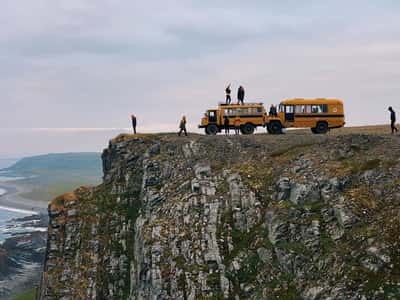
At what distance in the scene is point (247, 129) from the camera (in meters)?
51.9

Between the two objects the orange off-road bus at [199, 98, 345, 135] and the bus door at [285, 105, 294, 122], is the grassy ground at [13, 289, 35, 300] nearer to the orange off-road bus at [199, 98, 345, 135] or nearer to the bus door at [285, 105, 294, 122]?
the orange off-road bus at [199, 98, 345, 135]

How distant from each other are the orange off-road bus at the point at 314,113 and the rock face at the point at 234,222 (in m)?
4.41

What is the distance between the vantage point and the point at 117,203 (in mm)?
48875

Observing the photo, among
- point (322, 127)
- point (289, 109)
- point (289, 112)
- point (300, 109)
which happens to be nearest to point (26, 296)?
point (289, 112)

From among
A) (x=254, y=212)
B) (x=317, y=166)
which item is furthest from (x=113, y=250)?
(x=317, y=166)

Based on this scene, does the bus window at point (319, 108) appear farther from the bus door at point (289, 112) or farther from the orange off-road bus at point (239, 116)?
the orange off-road bus at point (239, 116)

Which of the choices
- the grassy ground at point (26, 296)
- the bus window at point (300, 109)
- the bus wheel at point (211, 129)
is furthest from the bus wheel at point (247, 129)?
the grassy ground at point (26, 296)

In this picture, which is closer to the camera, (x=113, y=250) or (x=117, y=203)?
(x=113, y=250)

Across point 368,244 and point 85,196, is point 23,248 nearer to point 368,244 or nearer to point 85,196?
point 85,196

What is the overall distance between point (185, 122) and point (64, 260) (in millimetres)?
20243

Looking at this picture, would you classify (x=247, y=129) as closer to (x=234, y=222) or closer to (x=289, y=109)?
(x=289, y=109)

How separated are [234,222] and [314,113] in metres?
19.2

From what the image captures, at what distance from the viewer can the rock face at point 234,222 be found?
2973 centimetres

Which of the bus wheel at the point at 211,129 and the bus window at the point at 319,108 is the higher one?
the bus window at the point at 319,108
